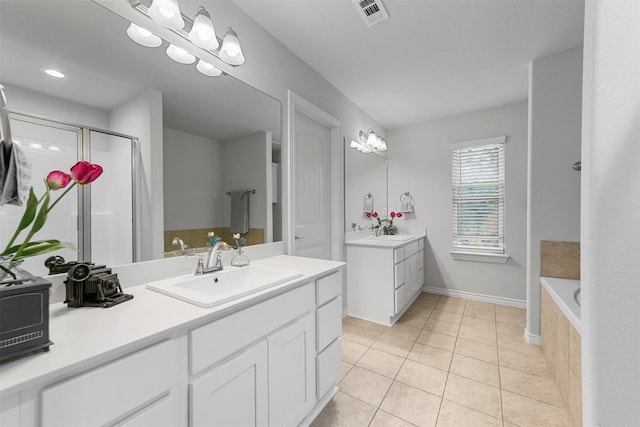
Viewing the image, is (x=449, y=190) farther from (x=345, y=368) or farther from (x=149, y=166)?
(x=149, y=166)

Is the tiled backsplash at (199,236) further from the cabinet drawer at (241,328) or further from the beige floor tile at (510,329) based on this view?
the beige floor tile at (510,329)

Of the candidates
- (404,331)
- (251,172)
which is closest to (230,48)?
(251,172)

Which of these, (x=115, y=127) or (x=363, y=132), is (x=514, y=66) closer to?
(x=363, y=132)

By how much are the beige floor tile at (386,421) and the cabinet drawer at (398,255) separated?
1388mm

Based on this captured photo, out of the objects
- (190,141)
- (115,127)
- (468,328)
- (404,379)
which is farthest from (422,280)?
(115,127)

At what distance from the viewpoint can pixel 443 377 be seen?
1.88 m

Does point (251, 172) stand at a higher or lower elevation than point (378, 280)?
higher

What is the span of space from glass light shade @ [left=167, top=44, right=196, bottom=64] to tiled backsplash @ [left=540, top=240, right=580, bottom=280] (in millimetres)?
3016

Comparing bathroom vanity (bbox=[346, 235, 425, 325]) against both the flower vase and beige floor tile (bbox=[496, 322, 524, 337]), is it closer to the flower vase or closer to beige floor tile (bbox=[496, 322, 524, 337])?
beige floor tile (bbox=[496, 322, 524, 337])

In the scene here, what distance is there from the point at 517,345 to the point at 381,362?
130cm

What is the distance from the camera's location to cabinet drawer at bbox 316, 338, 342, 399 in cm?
146

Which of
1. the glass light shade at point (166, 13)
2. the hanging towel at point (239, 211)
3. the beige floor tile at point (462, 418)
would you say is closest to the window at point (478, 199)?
the beige floor tile at point (462, 418)

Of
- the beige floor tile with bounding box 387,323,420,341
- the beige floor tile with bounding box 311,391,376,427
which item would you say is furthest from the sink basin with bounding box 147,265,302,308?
the beige floor tile with bounding box 387,323,420,341

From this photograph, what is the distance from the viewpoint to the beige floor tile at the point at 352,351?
2.13 m
